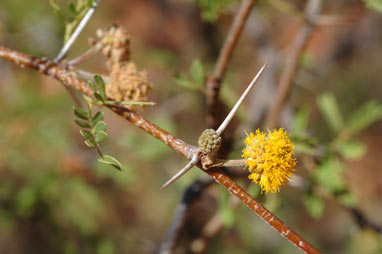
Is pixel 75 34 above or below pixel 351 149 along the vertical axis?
below

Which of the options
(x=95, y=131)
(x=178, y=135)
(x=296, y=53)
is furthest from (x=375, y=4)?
(x=178, y=135)

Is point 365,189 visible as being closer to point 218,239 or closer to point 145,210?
point 218,239

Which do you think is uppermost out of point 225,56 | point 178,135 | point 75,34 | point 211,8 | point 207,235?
point 178,135

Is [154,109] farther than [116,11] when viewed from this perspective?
No

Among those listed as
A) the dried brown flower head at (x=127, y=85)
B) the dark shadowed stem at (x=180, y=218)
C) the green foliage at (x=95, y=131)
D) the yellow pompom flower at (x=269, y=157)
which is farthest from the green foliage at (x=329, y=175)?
the green foliage at (x=95, y=131)

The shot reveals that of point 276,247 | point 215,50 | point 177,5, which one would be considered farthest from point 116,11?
point 276,247

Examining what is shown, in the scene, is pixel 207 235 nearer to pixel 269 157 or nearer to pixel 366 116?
pixel 366 116
